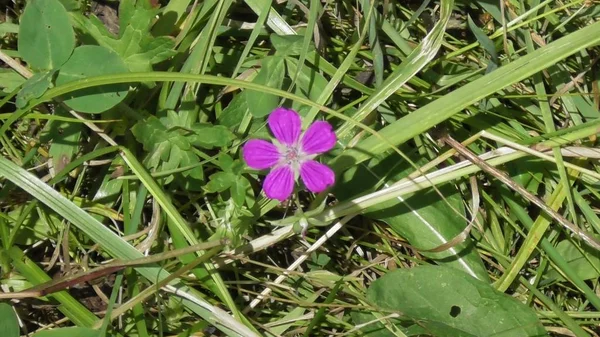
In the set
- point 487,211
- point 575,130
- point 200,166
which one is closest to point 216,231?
point 200,166

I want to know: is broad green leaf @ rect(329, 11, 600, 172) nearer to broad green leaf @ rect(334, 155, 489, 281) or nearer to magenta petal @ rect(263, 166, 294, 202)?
broad green leaf @ rect(334, 155, 489, 281)

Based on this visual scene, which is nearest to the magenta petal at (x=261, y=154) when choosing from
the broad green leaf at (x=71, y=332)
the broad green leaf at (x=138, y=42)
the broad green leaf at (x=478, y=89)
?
the broad green leaf at (x=478, y=89)

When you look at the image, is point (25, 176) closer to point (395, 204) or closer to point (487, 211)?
point (395, 204)

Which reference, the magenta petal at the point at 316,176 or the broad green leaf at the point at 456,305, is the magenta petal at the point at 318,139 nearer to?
the magenta petal at the point at 316,176

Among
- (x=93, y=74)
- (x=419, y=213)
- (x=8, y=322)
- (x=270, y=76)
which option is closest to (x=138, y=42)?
(x=93, y=74)

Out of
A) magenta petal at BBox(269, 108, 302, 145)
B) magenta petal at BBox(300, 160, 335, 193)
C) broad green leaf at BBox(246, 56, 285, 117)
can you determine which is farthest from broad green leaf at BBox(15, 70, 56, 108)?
magenta petal at BBox(300, 160, 335, 193)
